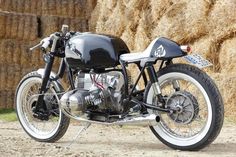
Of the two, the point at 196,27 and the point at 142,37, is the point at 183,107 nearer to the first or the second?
the point at 196,27

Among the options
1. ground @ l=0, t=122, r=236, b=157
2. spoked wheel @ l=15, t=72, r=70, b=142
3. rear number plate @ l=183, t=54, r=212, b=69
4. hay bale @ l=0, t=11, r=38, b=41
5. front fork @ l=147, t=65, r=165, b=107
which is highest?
hay bale @ l=0, t=11, r=38, b=41

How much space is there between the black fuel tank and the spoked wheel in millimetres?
511

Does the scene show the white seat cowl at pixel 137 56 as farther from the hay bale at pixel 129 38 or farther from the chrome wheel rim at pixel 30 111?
the hay bale at pixel 129 38

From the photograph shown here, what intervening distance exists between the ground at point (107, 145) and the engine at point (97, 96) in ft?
1.11

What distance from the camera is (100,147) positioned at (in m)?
5.36

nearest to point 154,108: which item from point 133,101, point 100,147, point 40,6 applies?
point 133,101

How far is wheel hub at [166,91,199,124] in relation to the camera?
4.87 m

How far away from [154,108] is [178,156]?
1.71ft

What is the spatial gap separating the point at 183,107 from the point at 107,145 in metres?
0.95

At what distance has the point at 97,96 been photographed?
17.7 ft

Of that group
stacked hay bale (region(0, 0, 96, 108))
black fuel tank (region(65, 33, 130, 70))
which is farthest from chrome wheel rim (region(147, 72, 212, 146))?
stacked hay bale (region(0, 0, 96, 108))

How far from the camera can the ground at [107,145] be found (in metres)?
4.88

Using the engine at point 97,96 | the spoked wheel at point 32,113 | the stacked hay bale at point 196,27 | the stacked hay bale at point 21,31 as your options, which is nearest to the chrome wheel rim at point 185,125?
the engine at point 97,96

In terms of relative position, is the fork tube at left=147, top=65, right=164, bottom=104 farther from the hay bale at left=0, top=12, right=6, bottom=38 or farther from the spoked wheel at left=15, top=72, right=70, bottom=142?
the hay bale at left=0, top=12, right=6, bottom=38
